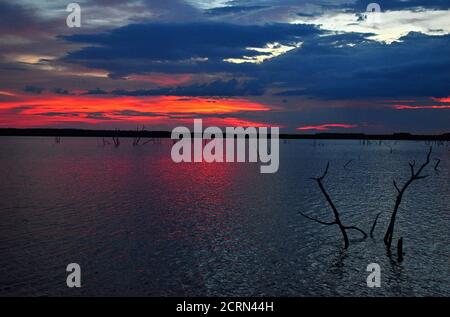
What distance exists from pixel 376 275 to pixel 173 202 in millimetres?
24148

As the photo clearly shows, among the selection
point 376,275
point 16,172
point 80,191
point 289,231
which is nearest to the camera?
point 376,275

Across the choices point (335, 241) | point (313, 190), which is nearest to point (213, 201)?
point (313, 190)

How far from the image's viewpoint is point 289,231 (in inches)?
1156

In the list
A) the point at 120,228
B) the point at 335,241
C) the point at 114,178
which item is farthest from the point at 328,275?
the point at 114,178

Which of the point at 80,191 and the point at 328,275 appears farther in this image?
the point at 80,191

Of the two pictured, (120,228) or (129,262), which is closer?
(129,262)

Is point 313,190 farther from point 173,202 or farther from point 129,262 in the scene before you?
point 129,262

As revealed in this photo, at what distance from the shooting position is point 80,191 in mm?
47000

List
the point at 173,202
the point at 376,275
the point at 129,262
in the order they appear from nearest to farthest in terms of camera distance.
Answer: the point at 376,275 → the point at 129,262 → the point at 173,202
